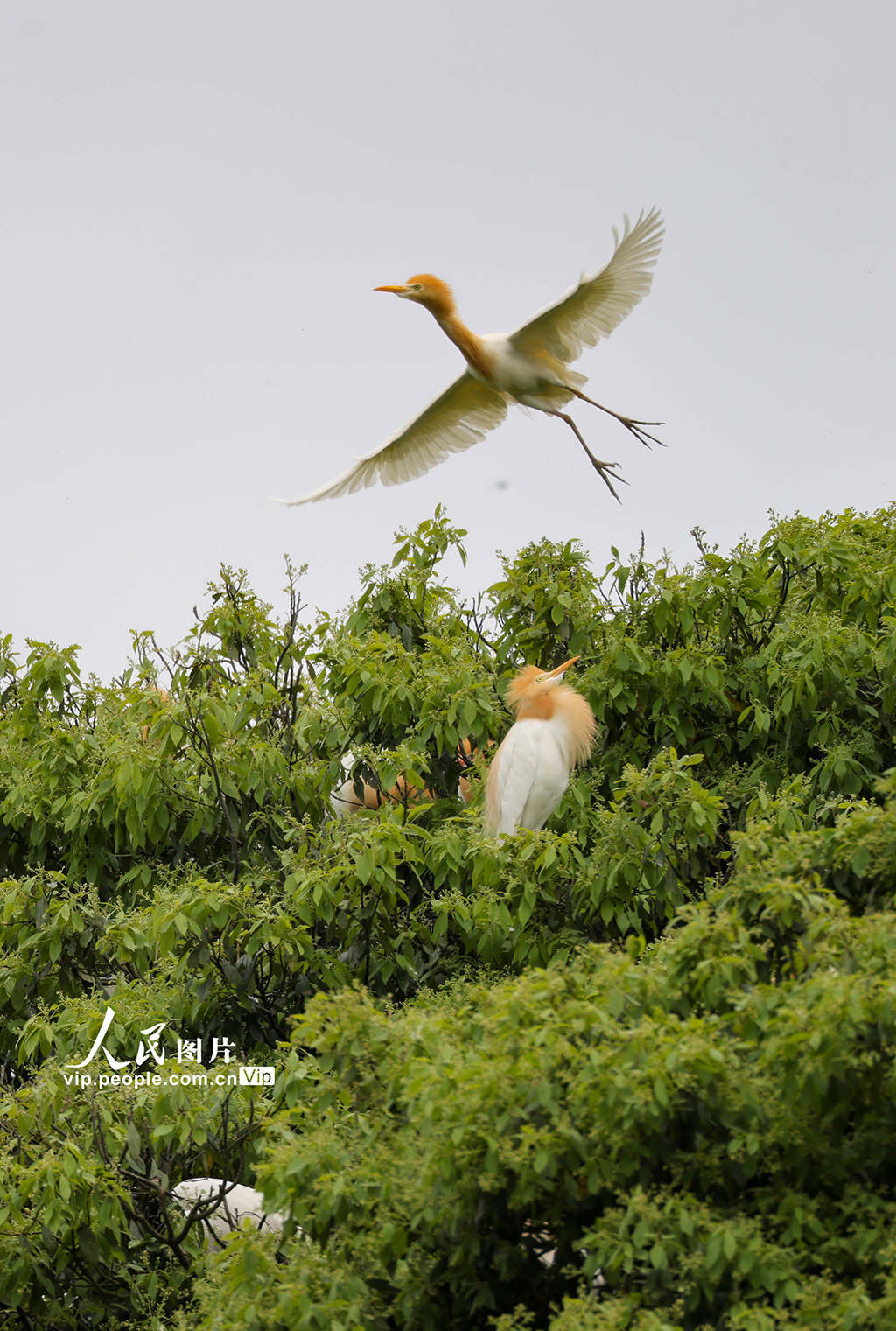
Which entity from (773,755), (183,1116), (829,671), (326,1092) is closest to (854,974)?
(326,1092)

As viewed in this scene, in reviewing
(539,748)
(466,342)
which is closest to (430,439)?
(466,342)

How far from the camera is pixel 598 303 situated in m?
5.70

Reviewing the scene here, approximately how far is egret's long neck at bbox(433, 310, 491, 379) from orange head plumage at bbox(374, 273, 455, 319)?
15mm

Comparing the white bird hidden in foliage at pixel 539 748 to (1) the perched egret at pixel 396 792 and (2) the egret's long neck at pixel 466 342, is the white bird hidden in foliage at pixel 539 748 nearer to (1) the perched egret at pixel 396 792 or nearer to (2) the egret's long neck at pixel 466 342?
→ (1) the perched egret at pixel 396 792

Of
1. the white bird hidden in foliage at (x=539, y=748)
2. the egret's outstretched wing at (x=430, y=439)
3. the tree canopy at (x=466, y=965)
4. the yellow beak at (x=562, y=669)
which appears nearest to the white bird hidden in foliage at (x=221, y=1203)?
the tree canopy at (x=466, y=965)

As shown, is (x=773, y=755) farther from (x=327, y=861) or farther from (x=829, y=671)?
(x=327, y=861)

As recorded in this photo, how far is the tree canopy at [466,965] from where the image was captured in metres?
2.21

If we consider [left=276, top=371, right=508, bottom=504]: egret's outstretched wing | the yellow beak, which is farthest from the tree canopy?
[left=276, top=371, right=508, bottom=504]: egret's outstretched wing

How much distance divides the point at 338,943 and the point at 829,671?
2.17 meters

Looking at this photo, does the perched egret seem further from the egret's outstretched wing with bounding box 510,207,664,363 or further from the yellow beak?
the egret's outstretched wing with bounding box 510,207,664,363

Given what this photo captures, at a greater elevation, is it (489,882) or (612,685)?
(612,685)

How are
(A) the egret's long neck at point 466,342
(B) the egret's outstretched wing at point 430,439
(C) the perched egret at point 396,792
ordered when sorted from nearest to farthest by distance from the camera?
(C) the perched egret at point 396,792 → (A) the egret's long neck at point 466,342 → (B) the egret's outstretched wing at point 430,439

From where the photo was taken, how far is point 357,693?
527 cm

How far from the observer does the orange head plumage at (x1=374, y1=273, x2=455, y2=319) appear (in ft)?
20.5
